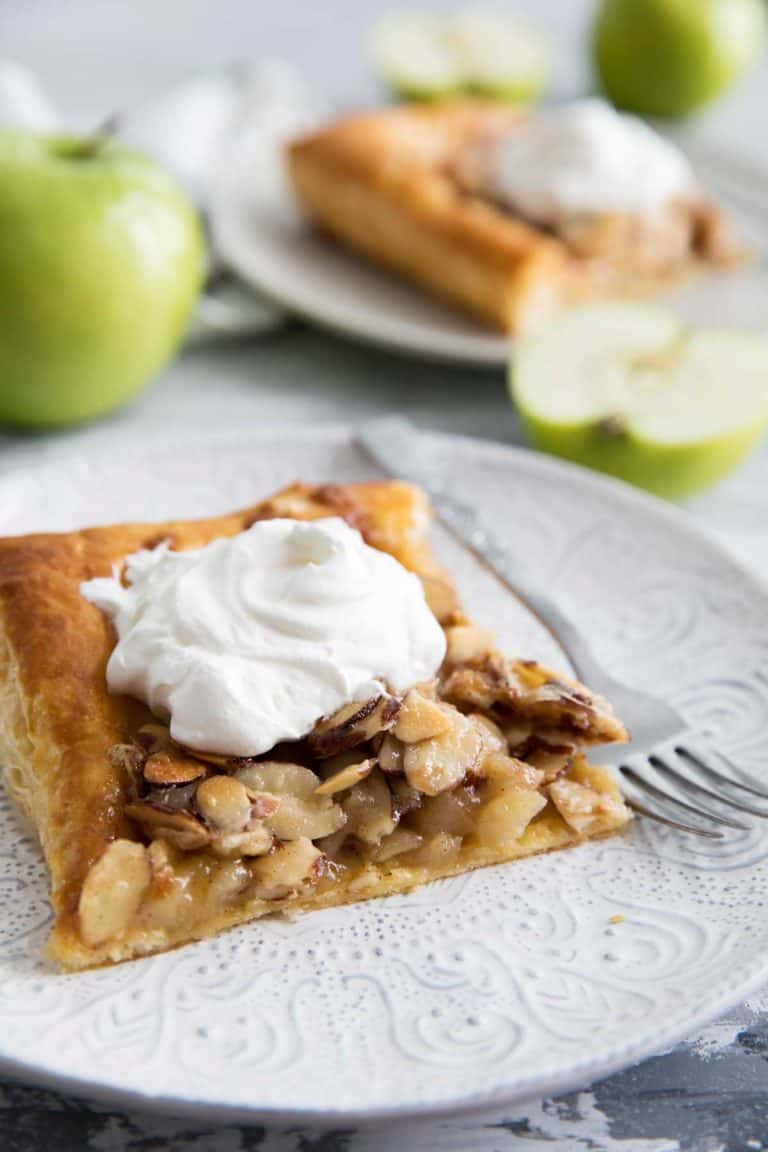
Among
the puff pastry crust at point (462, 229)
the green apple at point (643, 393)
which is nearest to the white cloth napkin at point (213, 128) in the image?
the puff pastry crust at point (462, 229)

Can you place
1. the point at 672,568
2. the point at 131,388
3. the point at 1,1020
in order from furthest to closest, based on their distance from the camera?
the point at 131,388 < the point at 672,568 < the point at 1,1020

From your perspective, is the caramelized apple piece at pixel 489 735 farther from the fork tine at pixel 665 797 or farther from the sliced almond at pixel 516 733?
the fork tine at pixel 665 797

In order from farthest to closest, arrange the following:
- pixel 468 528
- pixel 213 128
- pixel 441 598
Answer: pixel 213 128
pixel 468 528
pixel 441 598

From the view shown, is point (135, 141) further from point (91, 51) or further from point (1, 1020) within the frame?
point (1, 1020)

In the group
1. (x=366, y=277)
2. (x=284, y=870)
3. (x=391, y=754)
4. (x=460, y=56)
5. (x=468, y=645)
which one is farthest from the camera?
(x=460, y=56)

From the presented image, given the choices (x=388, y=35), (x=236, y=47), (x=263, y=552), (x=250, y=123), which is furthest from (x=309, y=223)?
(x=263, y=552)

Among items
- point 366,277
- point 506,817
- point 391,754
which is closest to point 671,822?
point 506,817

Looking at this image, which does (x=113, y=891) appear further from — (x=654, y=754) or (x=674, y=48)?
(x=674, y=48)
